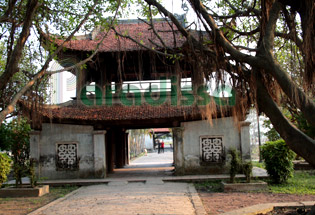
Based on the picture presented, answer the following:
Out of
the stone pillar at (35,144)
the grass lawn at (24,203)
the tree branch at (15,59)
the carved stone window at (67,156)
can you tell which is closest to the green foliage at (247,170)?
the grass lawn at (24,203)

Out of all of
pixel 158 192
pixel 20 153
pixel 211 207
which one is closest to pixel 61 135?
pixel 20 153

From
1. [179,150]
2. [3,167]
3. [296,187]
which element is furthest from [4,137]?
[296,187]

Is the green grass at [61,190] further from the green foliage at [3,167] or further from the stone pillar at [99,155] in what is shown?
the green foliage at [3,167]

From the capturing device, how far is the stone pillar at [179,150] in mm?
12477

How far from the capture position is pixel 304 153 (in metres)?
4.32

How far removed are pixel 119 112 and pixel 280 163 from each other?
6.27 meters

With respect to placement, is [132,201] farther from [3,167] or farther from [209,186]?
[3,167]

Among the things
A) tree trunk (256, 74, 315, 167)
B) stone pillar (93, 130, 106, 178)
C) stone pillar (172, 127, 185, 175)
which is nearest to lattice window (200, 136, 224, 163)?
stone pillar (172, 127, 185, 175)

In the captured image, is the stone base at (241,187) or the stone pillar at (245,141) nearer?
the stone base at (241,187)

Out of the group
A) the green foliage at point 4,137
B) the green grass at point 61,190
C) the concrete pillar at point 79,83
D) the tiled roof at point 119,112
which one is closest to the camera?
the green grass at point 61,190

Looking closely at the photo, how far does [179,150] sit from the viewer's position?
41.3 ft

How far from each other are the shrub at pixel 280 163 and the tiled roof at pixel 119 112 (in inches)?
117

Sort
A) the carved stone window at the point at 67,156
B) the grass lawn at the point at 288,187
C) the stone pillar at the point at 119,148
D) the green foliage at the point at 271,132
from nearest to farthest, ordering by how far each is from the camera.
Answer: the grass lawn at the point at 288,187 → the carved stone window at the point at 67,156 → the stone pillar at the point at 119,148 → the green foliage at the point at 271,132

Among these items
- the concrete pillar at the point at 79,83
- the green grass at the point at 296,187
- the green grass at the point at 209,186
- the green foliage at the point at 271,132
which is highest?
the concrete pillar at the point at 79,83
